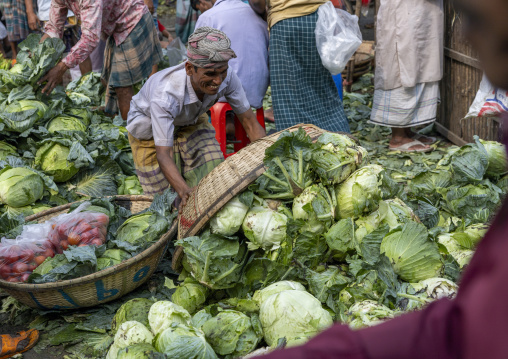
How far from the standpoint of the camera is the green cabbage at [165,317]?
255 cm

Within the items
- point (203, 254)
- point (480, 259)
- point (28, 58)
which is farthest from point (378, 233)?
point (28, 58)

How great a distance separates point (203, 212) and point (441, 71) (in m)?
3.59

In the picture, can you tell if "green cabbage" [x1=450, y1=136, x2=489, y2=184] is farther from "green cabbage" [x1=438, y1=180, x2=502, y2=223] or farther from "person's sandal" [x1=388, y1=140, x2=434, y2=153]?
"person's sandal" [x1=388, y1=140, x2=434, y2=153]

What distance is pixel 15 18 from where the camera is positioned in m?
8.71

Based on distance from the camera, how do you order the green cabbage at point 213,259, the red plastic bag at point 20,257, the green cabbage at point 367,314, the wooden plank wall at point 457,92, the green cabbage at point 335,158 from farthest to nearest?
1. the wooden plank wall at point 457,92
2. the red plastic bag at point 20,257
3. the green cabbage at point 335,158
4. the green cabbage at point 213,259
5. the green cabbage at point 367,314

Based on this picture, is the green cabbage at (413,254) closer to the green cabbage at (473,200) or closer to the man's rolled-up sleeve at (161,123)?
the green cabbage at (473,200)

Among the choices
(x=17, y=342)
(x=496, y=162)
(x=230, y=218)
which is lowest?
(x=17, y=342)

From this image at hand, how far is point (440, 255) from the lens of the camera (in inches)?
102

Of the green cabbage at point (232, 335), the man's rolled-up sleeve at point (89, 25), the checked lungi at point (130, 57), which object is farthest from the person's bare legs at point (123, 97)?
the green cabbage at point (232, 335)

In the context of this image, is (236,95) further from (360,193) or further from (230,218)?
(360,193)

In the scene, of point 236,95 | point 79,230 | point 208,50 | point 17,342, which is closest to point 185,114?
point 236,95

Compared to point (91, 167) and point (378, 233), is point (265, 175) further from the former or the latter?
point (91, 167)

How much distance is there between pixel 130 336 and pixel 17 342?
2.89ft

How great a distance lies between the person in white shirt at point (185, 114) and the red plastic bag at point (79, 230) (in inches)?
21.4
